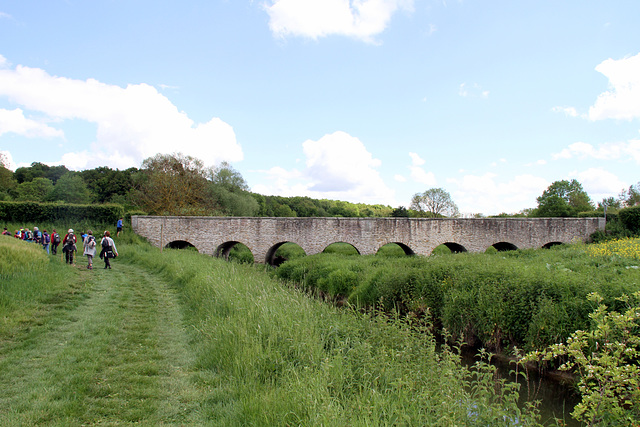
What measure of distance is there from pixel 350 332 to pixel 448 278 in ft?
21.4

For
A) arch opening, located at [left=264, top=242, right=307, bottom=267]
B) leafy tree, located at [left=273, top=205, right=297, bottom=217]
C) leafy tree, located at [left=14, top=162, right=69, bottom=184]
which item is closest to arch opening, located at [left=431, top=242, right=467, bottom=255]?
arch opening, located at [left=264, top=242, right=307, bottom=267]

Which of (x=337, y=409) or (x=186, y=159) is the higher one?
(x=186, y=159)

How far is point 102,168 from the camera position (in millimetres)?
49875

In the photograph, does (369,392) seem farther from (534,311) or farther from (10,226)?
(10,226)

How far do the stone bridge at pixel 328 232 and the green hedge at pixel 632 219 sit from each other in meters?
3.15

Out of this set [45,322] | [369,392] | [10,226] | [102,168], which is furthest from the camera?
[102,168]

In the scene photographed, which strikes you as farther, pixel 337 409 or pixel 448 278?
pixel 448 278

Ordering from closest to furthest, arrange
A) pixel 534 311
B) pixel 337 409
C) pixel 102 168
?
1. pixel 337 409
2. pixel 534 311
3. pixel 102 168

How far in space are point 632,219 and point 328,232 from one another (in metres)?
19.9

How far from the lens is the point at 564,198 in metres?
42.1

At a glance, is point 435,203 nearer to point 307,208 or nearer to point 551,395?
point 307,208

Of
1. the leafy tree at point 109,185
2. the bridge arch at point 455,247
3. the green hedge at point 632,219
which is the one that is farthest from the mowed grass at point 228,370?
the leafy tree at point 109,185

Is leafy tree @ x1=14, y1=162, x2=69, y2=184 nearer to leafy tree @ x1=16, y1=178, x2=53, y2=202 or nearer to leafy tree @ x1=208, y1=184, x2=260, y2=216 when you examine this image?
leafy tree @ x1=16, y1=178, x2=53, y2=202

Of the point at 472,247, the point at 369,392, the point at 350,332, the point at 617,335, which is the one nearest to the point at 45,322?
the point at 350,332
